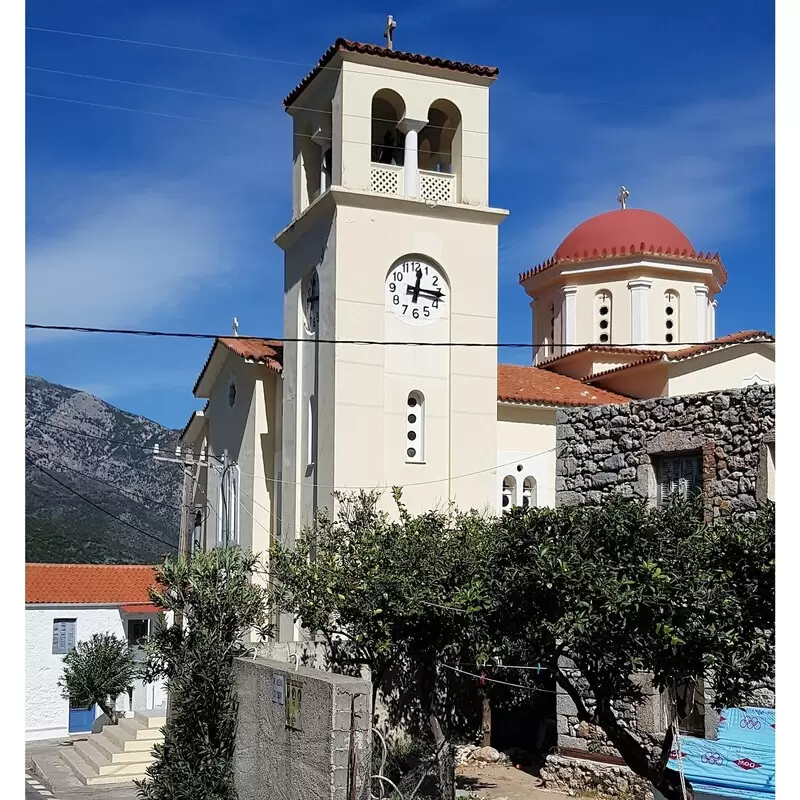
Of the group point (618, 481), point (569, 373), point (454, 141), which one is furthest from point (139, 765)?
point (569, 373)

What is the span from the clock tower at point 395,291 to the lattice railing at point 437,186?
0.03 metres

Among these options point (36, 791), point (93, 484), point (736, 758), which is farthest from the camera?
point (93, 484)

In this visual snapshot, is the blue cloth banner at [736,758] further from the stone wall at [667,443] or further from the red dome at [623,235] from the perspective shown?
the red dome at [623,235]

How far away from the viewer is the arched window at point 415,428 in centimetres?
2283

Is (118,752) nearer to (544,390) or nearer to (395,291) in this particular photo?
(395,291)

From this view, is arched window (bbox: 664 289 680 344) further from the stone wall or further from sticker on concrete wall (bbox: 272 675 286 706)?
sticker on concrete wall (bbox: 272 675 286 706)

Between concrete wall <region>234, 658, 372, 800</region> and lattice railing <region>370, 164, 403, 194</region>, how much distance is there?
1285 cm

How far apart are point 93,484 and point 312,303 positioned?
58255 mm

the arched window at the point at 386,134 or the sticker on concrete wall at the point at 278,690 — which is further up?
the arched window at the point at 386,134

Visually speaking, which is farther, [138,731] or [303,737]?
[138,731]

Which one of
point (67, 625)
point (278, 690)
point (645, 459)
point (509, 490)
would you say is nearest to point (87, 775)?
point (509, 490)

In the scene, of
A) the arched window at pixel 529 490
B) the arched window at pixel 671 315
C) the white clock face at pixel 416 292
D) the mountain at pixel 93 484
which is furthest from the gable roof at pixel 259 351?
the mountain at pixel 93 484

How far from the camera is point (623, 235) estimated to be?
3206 cm

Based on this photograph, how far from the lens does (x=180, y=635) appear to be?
1341cm
